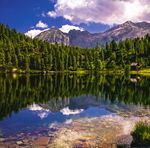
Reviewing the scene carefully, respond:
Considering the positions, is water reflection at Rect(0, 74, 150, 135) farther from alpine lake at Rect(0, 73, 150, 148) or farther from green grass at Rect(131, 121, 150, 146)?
green grass at Rect(131, 121, 150, 146)

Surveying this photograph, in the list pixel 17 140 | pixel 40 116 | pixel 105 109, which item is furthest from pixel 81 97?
pixel 17 140

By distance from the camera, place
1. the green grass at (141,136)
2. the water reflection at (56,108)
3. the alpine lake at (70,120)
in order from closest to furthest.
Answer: the green grass at (141,136), the alpine lake at (70,120), the water reflection at (56,108)

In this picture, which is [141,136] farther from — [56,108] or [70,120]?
[56,108]

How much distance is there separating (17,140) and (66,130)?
7.18 meters

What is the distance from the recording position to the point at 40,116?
56344 mm

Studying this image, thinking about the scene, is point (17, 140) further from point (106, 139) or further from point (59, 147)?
point (106, 139)

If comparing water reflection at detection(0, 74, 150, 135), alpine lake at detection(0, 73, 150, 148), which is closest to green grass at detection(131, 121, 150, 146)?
alpine lake at detection(0, 73, 150, 148)

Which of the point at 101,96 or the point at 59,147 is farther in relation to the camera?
the point at 101,96

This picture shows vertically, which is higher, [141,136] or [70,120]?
[141,136]

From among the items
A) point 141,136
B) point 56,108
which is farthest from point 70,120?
point 141,136

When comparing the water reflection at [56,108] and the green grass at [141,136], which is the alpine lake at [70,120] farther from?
the green grass at [141,136]

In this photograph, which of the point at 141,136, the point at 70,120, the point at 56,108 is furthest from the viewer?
the point at 56,108

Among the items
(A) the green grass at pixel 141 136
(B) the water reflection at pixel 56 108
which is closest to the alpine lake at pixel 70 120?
(B) the water reflection at pixel 56 108

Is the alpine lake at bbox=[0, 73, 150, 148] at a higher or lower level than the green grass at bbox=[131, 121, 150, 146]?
lower
